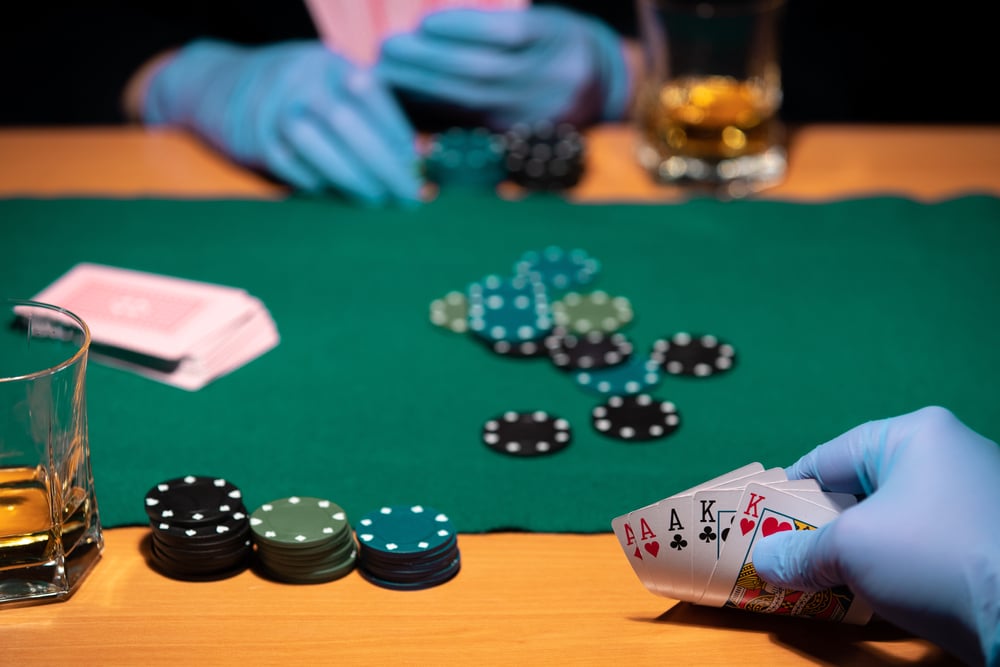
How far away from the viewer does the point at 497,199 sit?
2230mm

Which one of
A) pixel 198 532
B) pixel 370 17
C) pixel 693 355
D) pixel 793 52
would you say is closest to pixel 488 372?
pixel 693 355

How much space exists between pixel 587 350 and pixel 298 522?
22.9 inches

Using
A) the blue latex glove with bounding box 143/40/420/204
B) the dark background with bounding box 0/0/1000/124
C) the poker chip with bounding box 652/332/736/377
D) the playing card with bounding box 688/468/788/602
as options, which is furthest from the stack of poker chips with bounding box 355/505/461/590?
the dark background with bounding box 0/0/1000/124

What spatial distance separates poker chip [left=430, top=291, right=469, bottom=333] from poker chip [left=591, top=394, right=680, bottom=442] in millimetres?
312

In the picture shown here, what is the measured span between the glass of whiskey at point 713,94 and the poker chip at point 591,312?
554 mm

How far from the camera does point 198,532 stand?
4.13ft

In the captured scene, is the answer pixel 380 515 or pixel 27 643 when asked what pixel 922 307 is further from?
pixel 27 643

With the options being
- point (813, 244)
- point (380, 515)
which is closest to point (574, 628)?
point (380, 515)

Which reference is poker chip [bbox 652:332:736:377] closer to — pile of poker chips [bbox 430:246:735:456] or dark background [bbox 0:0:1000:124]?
pile of poker chips [bbox 430:246:735:456]

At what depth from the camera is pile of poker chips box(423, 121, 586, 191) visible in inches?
91.2

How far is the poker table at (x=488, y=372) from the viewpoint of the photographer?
3.95ft

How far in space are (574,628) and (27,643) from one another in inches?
21.7

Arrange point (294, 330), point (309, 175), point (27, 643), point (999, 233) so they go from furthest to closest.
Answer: point (309, 175), point (999, 233), point (294, 330), point (27, 643)

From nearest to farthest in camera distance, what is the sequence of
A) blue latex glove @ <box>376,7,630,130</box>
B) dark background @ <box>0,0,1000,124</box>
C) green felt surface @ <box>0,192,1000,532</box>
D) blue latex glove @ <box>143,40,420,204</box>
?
1. green felt surface @ <box>0,192,1000,532</box>
2. blue latex glove @ <box>143,40,420,204</box>
3. blue latex glove @ <box>376,7,630,130</box>
4. dark background @ <box>0,0,1000,124</box>
